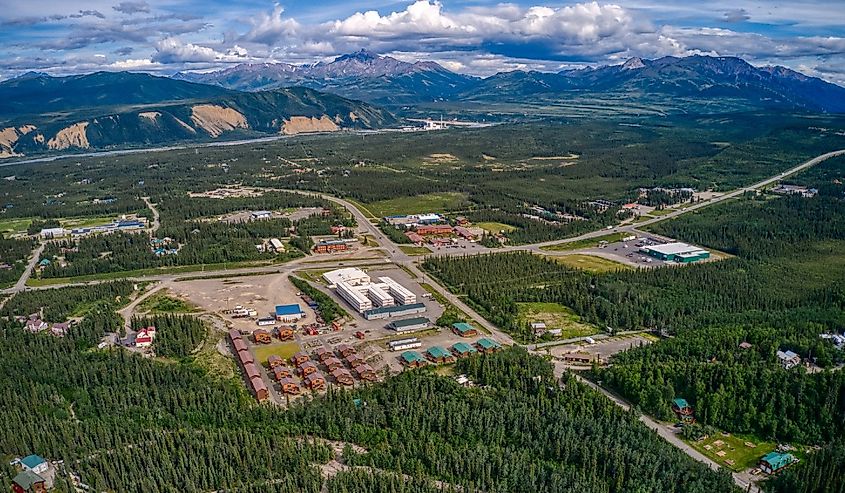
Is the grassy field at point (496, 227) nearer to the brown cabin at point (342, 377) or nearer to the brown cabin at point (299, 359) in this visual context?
the brown cabin at point (299, 359)

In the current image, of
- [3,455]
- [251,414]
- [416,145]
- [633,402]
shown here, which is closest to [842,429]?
[633,402]

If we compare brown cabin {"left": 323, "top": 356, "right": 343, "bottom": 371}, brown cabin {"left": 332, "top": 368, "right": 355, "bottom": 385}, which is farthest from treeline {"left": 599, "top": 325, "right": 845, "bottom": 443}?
brown cabin {"left": 323, "top": 356, "right": 343, "bottom": 371}

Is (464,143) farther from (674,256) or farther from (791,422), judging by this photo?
(791,422)

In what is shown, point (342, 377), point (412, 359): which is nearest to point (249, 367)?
point (342, 377)

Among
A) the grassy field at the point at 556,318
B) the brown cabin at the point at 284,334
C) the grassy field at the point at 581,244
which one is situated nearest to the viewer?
the brown cabin at the point at 284,334

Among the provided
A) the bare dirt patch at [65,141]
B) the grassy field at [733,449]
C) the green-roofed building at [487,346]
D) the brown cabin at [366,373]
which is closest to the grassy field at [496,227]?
the green-roofed building at [487,346]

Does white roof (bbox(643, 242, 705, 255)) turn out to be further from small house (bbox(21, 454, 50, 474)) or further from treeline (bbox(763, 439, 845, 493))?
small house (bbox(21, 454, 50, 474))

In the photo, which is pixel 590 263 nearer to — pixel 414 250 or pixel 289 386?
pixel 414 250
